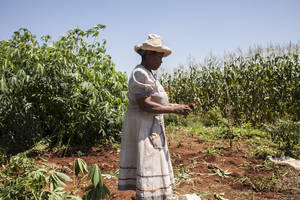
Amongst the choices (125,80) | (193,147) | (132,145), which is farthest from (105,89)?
(132,145)

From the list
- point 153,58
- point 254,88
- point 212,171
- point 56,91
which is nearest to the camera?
point 153,58

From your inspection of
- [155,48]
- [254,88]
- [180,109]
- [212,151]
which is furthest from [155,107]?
[254,88]

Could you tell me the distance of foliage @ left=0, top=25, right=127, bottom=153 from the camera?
4.00 metres

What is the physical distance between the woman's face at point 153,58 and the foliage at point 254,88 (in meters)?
5.21

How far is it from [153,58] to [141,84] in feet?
0.92

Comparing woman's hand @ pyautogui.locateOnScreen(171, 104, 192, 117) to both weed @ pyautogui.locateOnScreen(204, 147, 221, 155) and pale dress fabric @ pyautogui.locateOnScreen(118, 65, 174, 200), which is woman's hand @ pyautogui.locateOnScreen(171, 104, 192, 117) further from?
weed @ pyautogui.locateOnScreen(204, 147, 221, 155)

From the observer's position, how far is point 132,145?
222 centimetres

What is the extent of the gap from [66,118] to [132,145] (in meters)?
2.63

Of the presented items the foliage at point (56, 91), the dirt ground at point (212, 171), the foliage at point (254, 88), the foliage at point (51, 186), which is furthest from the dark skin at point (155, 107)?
the foliage at point (254, 88)

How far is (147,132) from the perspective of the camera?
2.11m

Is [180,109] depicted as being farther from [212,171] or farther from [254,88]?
[254,88]

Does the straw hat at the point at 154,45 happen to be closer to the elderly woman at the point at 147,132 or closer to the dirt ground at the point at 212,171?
the elderly woman at the point at 147,132

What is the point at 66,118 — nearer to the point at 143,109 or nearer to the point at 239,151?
the point at 143,109

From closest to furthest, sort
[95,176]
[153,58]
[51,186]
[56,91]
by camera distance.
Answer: [95,176]
[51,186]
[153,58]
[56,91]
